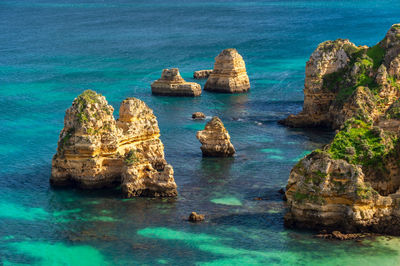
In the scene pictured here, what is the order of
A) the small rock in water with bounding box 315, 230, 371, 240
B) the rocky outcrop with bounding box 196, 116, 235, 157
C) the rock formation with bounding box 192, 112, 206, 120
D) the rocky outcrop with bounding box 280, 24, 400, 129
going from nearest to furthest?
the small rock in water with bounding box 315, 230, 371, 240
the rocky outcrop with bounding box 196, 116, 235, 157
the rocky outcrop with bounding box 280, 24, 400, 129
the rock formation with bounding box 192, 112, 206, 120

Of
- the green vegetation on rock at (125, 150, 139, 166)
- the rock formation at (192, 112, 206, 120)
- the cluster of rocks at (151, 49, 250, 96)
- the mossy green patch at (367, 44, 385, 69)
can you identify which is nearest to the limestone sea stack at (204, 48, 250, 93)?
the cluster of rocks at (151, 49, 250, 96)

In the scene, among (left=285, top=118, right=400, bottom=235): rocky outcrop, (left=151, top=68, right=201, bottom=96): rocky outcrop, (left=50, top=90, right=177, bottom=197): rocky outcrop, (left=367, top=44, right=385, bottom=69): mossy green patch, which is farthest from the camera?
(left=151, top=68, right=201, bottom=96): rocky outcrop

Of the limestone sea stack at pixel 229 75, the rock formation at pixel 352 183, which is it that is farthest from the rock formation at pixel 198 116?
the rock formation at pixel 352 183

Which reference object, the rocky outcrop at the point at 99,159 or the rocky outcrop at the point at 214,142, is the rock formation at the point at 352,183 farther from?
the rocky outcrop at the point at 214,142

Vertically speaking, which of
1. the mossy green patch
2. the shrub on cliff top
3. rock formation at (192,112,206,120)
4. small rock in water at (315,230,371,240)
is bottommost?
small rock in water at (315,230,371,240)

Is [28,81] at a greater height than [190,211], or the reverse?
[28,81]

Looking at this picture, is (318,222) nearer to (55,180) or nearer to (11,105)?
(55,180)

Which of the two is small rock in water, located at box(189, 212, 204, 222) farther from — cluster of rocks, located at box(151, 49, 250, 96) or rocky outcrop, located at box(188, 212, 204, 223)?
cluster of rocks, located at box(151, 49, 250, 96)

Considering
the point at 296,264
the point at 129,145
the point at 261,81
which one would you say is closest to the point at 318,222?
the point at 296,264
